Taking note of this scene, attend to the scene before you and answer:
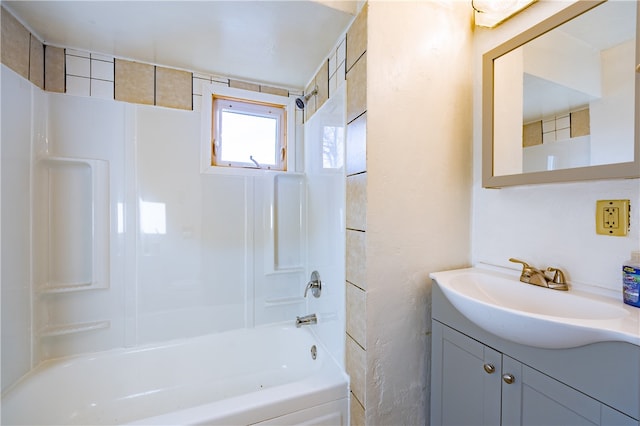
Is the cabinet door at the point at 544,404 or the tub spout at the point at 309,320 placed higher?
the cabinet door at the point at 544,404

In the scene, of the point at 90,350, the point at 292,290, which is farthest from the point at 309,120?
the point at 90,350

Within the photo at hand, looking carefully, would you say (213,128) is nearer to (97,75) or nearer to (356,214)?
(97,75)

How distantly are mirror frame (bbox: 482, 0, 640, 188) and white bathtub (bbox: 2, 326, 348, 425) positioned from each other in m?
1.13

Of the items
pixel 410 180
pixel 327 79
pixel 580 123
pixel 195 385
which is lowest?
pixel 195 385

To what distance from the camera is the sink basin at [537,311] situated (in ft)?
2.06

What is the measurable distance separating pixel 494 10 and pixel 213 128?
5.36 feet

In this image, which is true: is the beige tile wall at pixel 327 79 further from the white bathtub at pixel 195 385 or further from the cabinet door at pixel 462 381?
the white bathtub at pixel 195 385

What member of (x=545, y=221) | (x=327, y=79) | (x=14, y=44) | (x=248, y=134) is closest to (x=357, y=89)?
(x=327, y=79)

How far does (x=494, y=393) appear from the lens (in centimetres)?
85

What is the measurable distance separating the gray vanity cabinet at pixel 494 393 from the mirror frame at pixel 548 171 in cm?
61

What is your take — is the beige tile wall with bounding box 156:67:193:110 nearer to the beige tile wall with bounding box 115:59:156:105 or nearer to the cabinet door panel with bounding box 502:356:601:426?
the beige tile wall with bounding box 115:59:156:105

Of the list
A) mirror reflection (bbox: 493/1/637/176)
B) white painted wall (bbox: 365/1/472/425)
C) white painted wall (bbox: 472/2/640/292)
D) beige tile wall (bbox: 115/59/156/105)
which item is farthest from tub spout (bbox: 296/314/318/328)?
beige tile wall (bbox: 115/59/156/105)

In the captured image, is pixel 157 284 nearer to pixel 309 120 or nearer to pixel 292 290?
pixel 292 290

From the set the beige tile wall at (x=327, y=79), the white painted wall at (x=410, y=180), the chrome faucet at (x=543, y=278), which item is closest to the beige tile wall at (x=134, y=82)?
the beige tile wall at (x=327, y=79)
